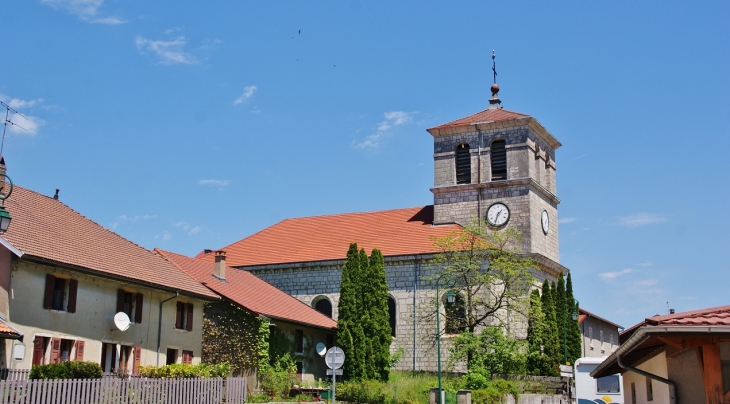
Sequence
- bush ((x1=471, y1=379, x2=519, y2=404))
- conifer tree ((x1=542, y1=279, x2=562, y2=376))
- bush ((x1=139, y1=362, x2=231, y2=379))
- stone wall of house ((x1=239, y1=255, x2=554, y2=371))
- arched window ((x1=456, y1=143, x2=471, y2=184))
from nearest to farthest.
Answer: bush ((x1=139, y1=362, x2=231, y2=379)) → bush ((x1=471, y1=379, x2=519, y2=404)) → conifer tree ((x1=542, y1=279, x2=562, y2=376)) → stone wall of house ((x1=239, y1=255, x2=554, y2=371)) → arched window ((x1=456, y1=143, x2=471, y2=184))

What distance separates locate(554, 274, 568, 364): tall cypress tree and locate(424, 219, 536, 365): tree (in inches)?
143

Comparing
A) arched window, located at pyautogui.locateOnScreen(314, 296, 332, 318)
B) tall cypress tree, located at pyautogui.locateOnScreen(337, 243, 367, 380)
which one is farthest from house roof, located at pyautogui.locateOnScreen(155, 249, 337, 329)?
arched window, located at pyautogui.locateOnScreen(314, 296, 332, 318)

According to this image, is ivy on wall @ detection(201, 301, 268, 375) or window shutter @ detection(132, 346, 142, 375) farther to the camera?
ivy on wall @ detection(201, 301, 268, 375)

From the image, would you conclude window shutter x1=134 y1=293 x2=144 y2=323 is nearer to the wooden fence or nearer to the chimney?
the wooden fence

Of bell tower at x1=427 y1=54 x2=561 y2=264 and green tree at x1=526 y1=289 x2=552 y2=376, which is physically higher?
bell tower at x1=427 y1=54 x2=561 y2=264

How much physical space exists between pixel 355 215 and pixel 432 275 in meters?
10.3

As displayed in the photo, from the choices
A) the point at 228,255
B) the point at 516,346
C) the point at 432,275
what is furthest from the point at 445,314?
the point at 228,255

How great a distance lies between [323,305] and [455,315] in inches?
344

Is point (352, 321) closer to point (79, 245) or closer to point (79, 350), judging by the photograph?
point (79, 245)

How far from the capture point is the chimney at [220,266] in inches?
1481

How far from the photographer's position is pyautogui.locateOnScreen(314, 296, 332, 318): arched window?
156ft

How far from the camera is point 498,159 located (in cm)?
4819

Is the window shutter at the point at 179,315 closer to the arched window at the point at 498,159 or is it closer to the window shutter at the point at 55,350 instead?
the window shutter at the point at 55,350

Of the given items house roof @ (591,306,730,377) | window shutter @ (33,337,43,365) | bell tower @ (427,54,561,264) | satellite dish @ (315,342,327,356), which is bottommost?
house roof @ (591,306,730,377)
